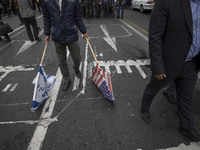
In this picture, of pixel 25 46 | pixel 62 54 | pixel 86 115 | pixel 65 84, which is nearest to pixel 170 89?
pixel 86 115

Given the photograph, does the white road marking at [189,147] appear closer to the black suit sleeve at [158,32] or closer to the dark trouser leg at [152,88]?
the dark trouser leg at [152,88]

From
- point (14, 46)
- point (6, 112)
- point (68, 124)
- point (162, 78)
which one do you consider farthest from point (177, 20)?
point (14, 46)

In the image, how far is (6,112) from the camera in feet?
9.14

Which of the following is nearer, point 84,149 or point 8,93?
point 84,149

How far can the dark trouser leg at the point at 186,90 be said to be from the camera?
1.94 m

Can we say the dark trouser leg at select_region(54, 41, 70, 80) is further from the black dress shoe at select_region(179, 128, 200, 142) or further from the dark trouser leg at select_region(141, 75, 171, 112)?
the black dress shoe at select_region(179, 128, 200, 142)

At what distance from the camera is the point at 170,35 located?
1677 mm

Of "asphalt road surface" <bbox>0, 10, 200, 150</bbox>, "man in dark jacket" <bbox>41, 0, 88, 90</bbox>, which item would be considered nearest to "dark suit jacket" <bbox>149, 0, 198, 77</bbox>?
"asphalt road surface" <bbox>0, 10, 200, 150</bbox>

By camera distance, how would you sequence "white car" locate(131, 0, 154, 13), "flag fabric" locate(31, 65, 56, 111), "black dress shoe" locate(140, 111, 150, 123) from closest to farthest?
"black dress shoe" locate(140, 111, 150, 123), "flag fabric" locate(31, 65, 56, 111), "white car" locate(131, 0, 154, 13)

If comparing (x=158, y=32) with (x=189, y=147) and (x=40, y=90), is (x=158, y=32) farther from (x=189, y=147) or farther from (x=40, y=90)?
(x=40, y=90)

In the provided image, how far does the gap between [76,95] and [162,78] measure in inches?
74.2

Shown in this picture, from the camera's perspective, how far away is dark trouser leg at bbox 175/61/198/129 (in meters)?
1.94

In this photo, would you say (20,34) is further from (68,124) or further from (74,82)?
(68,124)

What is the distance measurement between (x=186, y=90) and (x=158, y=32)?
0.94m
